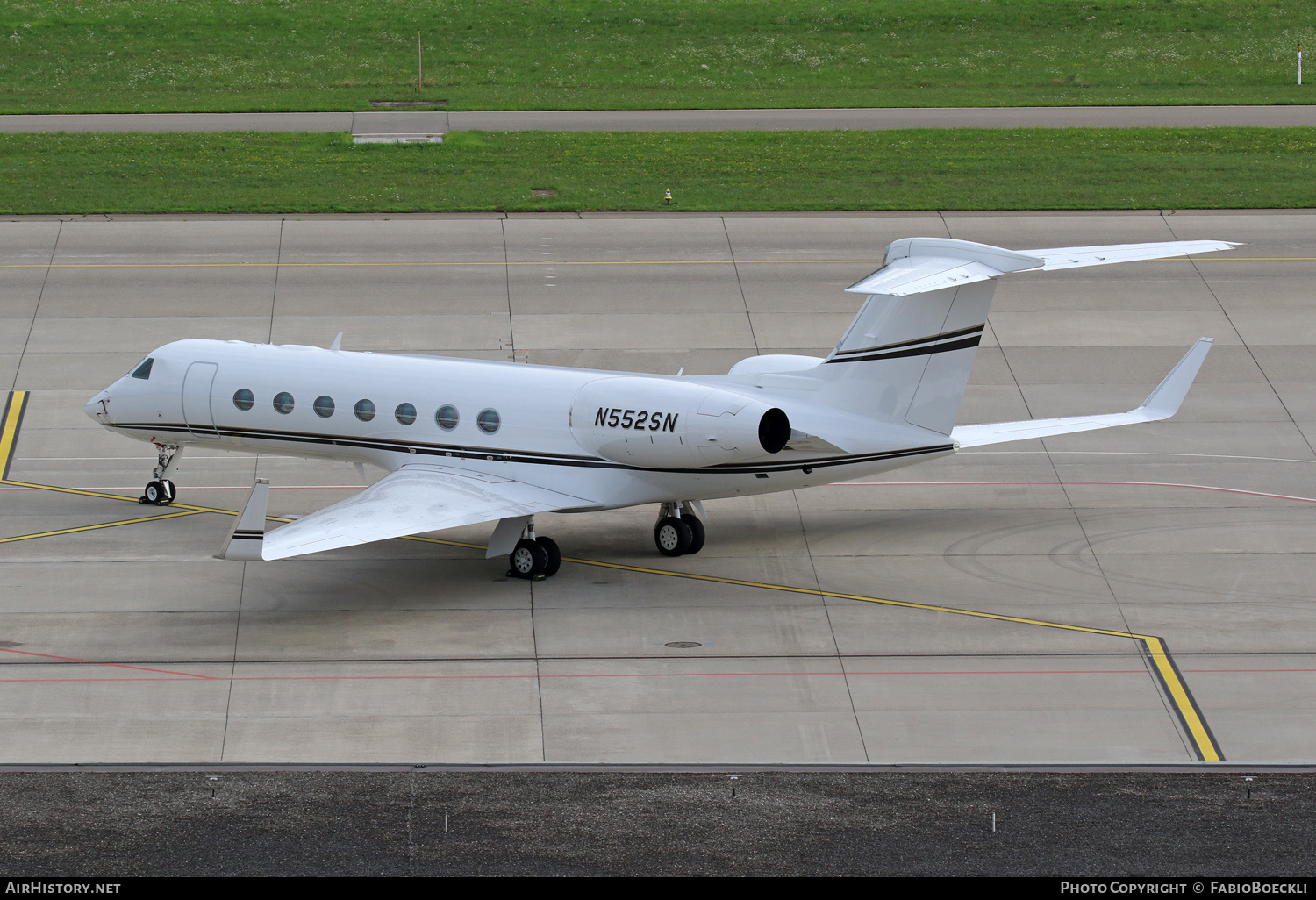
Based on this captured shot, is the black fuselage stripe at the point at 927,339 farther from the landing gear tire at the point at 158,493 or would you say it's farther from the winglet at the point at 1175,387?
the landing gear tire at the point at 158,493

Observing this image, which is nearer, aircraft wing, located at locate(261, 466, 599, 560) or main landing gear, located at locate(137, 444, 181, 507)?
aircraft wing, located at locate(261, 466, 599, 560)

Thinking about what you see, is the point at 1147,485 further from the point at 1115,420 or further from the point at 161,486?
the point at 161,486

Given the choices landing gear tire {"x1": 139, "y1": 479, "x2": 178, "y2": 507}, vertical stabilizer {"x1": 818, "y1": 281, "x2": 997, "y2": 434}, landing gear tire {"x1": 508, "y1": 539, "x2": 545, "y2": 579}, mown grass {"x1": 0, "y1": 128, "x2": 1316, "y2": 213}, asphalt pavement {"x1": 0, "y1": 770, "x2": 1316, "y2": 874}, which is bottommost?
asphalt pavement {"x1": 0, "y1": 770, "x2": 1316, "y2": 874}

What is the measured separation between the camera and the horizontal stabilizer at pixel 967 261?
22.0 metres

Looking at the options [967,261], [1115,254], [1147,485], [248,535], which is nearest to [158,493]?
[248,535]

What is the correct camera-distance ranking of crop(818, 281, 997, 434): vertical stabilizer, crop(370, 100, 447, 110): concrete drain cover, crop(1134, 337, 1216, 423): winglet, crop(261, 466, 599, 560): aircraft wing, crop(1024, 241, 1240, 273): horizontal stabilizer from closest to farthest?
crop(261, 466, 599, 560): aircraft wing, crop(1024, 241, 1240, 273): horizontal stabilizer, crop(818, 281, 997, 434): vertical stabilizer, crop(1134, 337, 1216, 423): winglet, crop(370, 100, 447, 110): concrete drain cover

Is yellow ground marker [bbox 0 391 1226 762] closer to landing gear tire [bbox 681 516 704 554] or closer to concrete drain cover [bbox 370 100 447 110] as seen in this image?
landing gear tire [bbox 681 516 704 554]

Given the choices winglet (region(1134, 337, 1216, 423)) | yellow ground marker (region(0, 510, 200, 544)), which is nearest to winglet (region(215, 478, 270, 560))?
yellow ground marker (region(0, 510, 200, 544))

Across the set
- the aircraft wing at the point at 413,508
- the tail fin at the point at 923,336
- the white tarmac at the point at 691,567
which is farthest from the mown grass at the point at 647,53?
the tail fin at the point at 923,336

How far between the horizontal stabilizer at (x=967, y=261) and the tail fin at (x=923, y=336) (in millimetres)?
12

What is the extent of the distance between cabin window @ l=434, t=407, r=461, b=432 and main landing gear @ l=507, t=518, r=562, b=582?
193cm

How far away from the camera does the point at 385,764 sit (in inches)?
719

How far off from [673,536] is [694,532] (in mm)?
327

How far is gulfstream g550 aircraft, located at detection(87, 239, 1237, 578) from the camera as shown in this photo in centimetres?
2278
